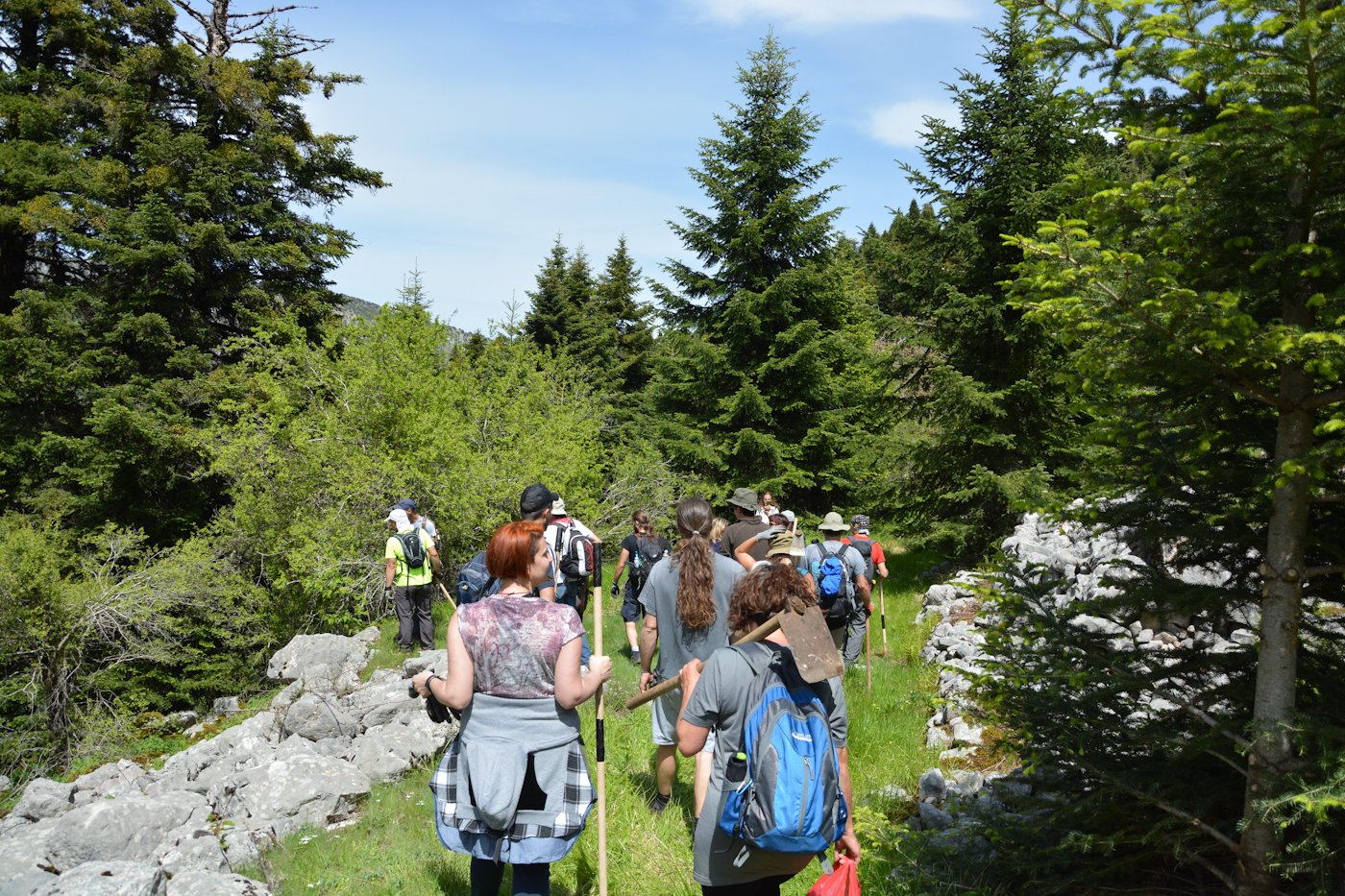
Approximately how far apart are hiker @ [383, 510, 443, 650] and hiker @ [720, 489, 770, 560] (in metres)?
3.95

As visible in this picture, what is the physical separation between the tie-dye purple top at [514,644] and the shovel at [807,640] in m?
0.82

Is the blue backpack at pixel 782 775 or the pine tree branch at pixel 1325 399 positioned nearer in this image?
the blue backpack at pixel 782 775

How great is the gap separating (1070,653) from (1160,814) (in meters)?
0.83

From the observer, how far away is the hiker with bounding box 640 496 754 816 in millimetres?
5184

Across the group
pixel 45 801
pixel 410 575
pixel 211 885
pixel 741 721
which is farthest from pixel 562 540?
pixel 45 801

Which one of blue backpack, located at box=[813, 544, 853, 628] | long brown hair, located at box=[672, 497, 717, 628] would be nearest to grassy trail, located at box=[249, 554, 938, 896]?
blue backpack, located at box=[813, 544, 853, 628]

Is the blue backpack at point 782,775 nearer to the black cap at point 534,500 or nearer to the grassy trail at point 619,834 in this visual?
the grassy trail at point 619,834

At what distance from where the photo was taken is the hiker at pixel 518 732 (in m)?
3.48

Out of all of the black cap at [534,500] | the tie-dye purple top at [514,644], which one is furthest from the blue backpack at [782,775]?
the black cap at [534,500]

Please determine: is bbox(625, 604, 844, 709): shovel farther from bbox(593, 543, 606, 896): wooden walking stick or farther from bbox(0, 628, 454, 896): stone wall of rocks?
bbox(0, 628, 454, 896): stone wall of rocks

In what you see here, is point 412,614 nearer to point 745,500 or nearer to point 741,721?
point 745,500

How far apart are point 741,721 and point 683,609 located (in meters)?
1.91

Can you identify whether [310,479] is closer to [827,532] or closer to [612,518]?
[612,518]

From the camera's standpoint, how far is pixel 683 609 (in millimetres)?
5188
